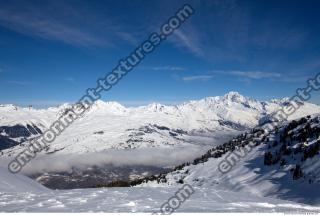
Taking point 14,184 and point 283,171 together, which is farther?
point 283,171

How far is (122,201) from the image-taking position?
20062mm

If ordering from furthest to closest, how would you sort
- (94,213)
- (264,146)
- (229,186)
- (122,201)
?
(264,146), (229,186), (122,201), (94,213)

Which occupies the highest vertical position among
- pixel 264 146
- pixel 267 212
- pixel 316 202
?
pixel 264 146

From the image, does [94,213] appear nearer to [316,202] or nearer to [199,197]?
[199,197]

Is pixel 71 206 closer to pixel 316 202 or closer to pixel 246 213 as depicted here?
pixel 246 213

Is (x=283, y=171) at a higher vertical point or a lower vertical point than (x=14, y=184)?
lower

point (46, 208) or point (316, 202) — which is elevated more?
point (46, 208)

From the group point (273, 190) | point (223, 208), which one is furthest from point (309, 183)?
point (223, 208)

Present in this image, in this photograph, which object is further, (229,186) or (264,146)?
(264,146)

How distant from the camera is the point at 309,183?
5531 cm

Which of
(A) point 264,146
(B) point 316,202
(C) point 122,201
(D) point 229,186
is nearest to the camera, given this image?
(C) point 122,201

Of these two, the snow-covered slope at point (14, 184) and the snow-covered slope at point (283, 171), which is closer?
the snow-covered slope at point (14, 184)

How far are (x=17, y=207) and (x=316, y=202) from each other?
43940mm

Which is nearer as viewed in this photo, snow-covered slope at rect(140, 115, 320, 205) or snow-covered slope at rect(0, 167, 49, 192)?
snow-covered slope at rect(0, 167, 49, 192)
